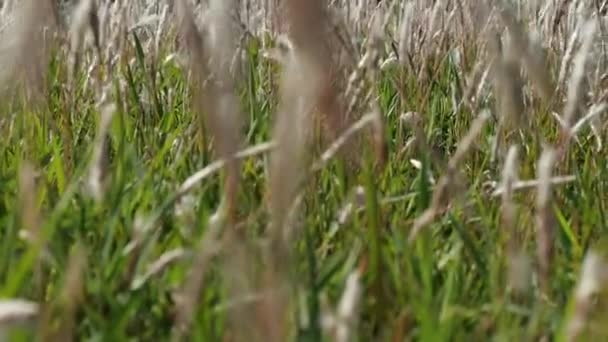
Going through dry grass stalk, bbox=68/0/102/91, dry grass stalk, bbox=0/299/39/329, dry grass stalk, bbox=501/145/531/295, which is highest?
dry grass stalk, bbox=68/0/102/91

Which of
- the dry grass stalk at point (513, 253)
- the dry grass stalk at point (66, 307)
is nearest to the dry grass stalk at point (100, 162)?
the dry grass stalk at point (66, 307)

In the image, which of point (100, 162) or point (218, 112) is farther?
point (100, 162)

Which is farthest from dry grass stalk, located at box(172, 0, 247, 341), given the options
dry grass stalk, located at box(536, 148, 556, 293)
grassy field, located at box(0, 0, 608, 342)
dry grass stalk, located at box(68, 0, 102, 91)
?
dry grass stalk, located at box(68, 0, 102, 91)

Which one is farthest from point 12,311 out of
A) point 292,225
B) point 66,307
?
point 292,225

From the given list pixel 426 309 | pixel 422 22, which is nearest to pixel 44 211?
pixel 426 309

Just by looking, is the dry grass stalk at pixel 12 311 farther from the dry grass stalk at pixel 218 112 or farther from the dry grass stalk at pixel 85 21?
the dry grass stalk at pixel 85 21

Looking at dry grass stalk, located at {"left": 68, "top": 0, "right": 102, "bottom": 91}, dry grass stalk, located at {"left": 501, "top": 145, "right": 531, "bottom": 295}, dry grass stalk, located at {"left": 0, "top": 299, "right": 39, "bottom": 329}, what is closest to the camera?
dry grass stalk, located at {"left": 0, "top": 299, "right": 39, "bottom": 329}

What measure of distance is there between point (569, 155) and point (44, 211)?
0.76 meters

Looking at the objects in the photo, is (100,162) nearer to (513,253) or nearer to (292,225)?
(292,225)

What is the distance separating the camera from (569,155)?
166 centimetres

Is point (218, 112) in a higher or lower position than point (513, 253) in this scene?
higher

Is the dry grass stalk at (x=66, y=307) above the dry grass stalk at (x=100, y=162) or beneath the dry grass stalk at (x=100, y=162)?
beneath

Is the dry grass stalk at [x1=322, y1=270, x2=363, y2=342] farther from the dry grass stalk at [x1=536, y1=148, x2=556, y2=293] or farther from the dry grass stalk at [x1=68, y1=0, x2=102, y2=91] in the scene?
the dry grass stalk at [x1=68, y1=0, x2=102, y2=91]

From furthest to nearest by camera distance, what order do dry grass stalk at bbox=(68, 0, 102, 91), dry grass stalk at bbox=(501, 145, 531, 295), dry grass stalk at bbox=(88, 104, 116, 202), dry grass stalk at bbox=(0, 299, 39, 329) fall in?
dry grass stalk at bbox=(68, 0, 102, 91)
dry grass stalk at bbox=(88, 104, 116, 202)
dry grass stalk at bbox=(501, 145, 531, 295)
dry grass stalk at bbox=(0, 299, 39, 329)
